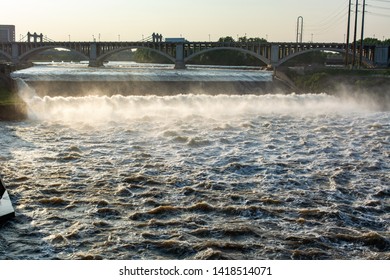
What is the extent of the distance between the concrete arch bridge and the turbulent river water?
57.6 meters

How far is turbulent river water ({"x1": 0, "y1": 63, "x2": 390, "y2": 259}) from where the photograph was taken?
10102 millimetres

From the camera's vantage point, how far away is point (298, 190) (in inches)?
555

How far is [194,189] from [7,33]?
15911 centimetres

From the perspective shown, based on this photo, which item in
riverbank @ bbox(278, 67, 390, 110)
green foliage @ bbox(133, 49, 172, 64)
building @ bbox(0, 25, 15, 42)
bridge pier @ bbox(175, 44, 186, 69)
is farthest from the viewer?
building @ bbox(0, 25, 15, 42)

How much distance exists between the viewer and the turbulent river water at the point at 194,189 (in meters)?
10.1

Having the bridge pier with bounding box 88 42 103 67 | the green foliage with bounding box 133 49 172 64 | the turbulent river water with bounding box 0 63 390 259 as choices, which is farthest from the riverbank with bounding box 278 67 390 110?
the green foliage with bounding box 133 49 172 64

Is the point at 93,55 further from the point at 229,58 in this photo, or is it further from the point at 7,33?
the point at 7,33

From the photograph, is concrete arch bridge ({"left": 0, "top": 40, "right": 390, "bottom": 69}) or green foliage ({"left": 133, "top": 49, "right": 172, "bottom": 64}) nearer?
concrete arch bridge ({"left": 0, "top": 40, "right": 390, "bottom": 69})

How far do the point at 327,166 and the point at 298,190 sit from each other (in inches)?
139

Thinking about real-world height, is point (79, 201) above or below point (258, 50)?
below

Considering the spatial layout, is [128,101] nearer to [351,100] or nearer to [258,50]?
[351,100]

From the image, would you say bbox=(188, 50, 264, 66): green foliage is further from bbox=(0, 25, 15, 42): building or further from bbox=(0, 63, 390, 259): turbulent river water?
bbox=(0, 63, 390, 259): turbulent river water

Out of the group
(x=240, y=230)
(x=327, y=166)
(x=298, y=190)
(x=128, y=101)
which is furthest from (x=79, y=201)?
(x=128, y=101)

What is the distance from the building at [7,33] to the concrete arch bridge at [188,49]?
62.4 metres
